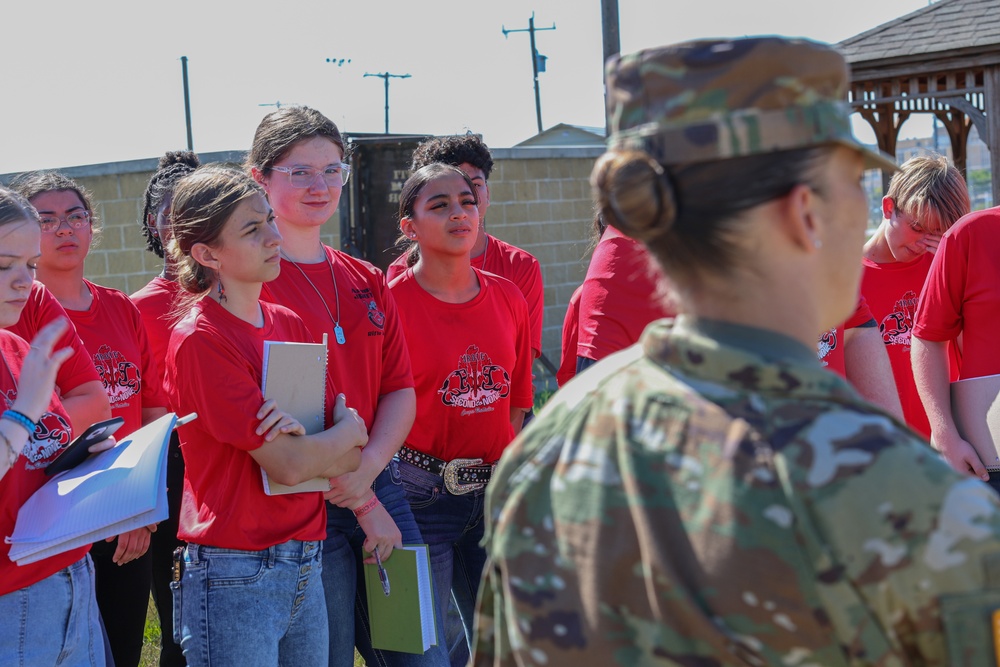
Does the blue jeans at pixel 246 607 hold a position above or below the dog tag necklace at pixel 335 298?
below

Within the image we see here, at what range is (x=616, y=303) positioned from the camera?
341cm

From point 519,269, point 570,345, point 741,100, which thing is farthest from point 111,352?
point 741,100

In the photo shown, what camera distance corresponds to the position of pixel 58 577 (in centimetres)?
277

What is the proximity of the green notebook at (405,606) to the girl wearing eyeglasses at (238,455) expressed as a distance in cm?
31

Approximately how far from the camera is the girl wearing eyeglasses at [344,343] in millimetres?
3455

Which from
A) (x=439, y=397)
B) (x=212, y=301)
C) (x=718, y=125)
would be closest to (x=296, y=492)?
(x=212, y=301)

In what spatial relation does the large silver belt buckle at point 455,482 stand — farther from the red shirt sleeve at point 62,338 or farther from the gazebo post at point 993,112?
the gazebo post at point 993,112

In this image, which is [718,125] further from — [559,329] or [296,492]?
[559,329]

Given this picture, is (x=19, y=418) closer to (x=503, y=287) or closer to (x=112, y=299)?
(x=112, y=299)

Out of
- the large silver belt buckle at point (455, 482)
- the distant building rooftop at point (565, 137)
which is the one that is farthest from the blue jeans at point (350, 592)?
the distant building rooftop at point (565, 137)

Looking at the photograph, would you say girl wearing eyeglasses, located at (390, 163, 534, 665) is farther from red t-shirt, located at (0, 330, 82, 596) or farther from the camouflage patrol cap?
the camouflage patrol cap

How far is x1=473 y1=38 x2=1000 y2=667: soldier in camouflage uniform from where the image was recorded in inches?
43.1

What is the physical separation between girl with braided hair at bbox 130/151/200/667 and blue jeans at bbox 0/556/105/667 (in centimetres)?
125

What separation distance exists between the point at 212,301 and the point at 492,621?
183cm
